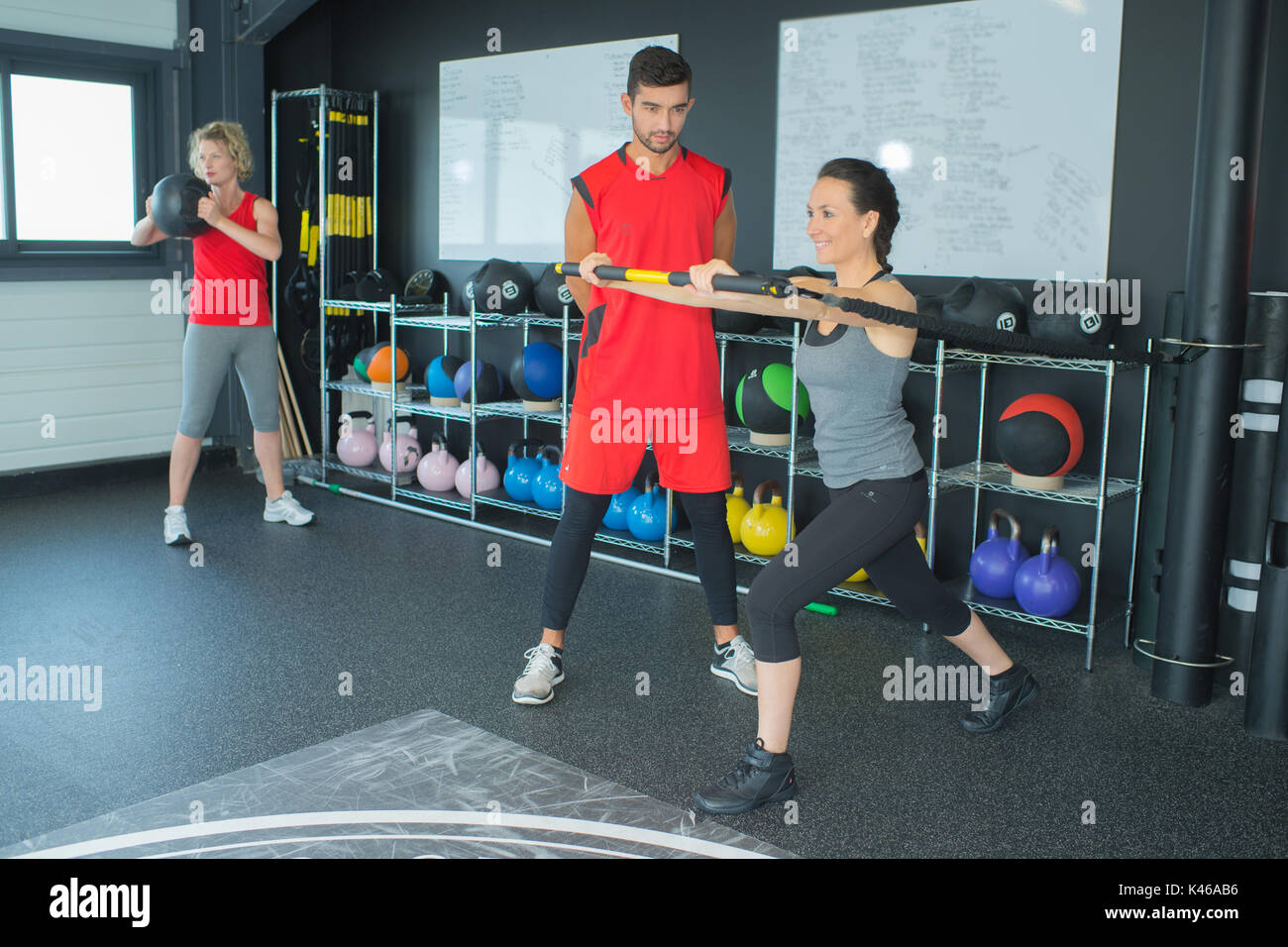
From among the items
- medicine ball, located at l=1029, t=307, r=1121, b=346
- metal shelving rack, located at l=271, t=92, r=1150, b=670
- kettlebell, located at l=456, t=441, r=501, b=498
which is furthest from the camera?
kettlebell, located at l=456, t=441, r=501, b=498

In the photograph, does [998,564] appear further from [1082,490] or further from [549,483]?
[549,483]

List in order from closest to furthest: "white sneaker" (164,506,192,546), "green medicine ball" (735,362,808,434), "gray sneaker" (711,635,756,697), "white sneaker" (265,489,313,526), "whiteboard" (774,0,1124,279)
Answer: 1. "gray sneaker" (711,635,756,697)
2. "whiteboard" (774,0,1124,279)
3. "green medicine ball" (735,362,808,434)
4. "white sneaker" (164,506,192,546)
5. "white sneaker" (265,489,313,526)

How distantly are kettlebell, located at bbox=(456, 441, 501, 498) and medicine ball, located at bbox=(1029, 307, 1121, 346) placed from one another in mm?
2649

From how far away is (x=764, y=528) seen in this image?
14.6 ft

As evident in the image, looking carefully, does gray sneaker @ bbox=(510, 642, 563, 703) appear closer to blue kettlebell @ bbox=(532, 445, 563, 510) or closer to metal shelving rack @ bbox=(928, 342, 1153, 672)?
metal shelving rack @ bbox=(928, 342, 1153, 672)

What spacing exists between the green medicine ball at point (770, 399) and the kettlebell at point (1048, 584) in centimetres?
100

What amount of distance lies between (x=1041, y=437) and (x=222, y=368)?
317cm

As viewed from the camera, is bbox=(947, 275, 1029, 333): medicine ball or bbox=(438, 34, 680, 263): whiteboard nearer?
bbox=(947, 275, 1029, 333): medicine ball

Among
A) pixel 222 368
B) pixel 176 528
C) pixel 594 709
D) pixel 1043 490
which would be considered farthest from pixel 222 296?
pixel 1043 490

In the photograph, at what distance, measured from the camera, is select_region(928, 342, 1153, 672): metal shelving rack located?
3.69 m

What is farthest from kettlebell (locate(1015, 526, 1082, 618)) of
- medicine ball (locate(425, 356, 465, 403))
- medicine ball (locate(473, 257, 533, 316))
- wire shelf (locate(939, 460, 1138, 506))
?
medicine ball (locate(425, 356, 465, 403))


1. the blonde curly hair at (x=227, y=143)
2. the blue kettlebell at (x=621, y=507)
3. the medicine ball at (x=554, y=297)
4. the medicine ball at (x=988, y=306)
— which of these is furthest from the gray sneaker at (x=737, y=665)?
the blonde curly hair at (x=227, y=143)
